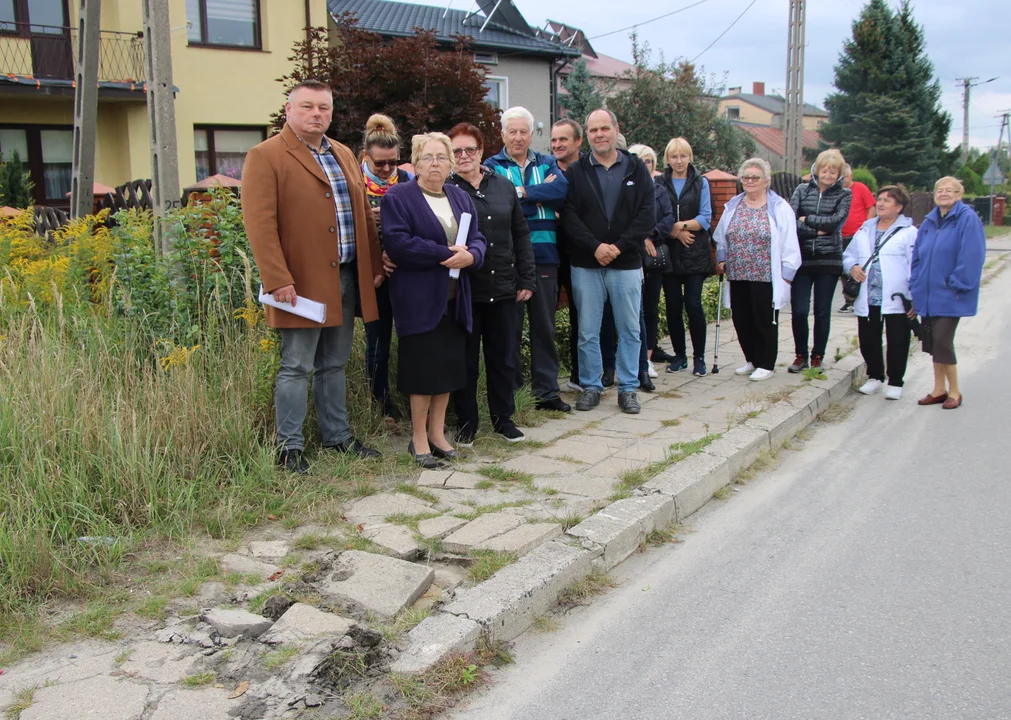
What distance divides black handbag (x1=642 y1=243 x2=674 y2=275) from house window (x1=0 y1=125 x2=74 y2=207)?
1486 centimetres

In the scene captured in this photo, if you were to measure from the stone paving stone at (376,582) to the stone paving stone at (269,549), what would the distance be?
30cm

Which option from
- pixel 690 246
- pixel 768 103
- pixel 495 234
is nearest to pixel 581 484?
pixel 495 234

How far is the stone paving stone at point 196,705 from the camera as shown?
2871 mm

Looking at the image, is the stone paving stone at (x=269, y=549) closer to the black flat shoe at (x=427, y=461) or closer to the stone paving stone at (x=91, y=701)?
the stone paving stone at (x=91, y=701)

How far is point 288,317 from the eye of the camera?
5.00m

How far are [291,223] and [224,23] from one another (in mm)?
16593

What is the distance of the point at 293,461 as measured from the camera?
16.5 ft

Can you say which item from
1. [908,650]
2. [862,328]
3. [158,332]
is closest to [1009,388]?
[862,328]

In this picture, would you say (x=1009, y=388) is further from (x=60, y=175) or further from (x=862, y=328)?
(x=60, y=175)

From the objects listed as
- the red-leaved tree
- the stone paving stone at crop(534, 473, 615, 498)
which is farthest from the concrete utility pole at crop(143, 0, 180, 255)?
the red-leaved tree

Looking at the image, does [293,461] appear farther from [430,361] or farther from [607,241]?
[607,241]

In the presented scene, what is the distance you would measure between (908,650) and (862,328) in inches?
197

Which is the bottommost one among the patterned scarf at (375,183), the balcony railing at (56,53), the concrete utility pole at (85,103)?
the patterned scarf at (375,183)

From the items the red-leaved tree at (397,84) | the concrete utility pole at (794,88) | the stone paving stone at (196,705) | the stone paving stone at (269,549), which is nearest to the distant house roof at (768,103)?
the concrete utility pole at (794,88)
